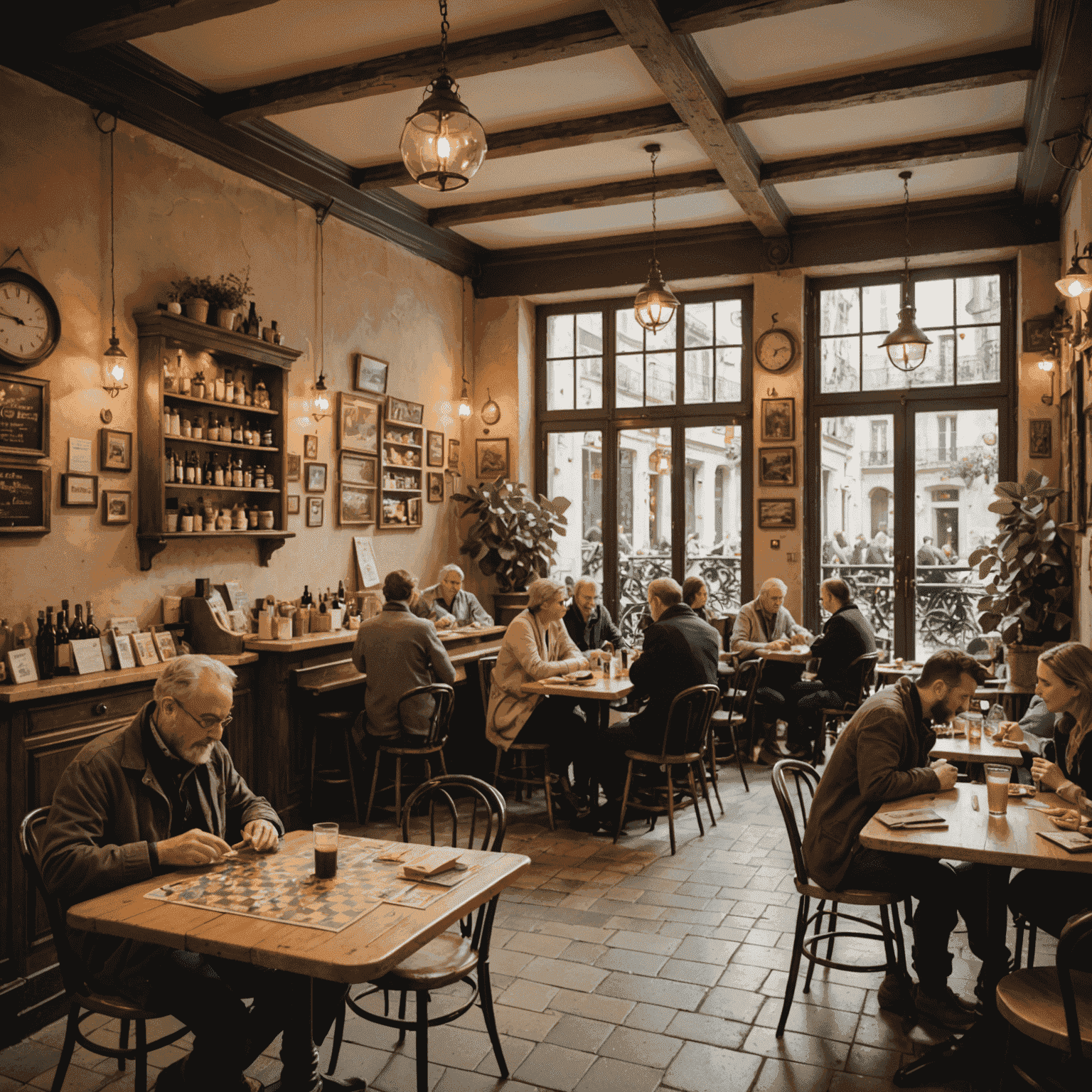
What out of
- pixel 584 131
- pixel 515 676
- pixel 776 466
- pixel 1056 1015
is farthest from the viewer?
pixel 776 466

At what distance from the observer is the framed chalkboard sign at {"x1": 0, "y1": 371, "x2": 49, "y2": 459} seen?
4.47 metres

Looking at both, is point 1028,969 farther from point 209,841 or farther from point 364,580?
point 364,580

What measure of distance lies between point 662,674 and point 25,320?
3.60m

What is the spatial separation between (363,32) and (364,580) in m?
3.75

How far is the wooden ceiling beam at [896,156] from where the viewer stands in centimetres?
638

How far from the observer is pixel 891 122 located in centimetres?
626

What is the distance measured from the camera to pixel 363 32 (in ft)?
16.5

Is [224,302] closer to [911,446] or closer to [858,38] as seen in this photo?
[858,38]

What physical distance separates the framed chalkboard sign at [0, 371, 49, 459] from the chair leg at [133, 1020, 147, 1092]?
2935 mm

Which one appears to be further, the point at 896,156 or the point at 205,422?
the point at 896,156

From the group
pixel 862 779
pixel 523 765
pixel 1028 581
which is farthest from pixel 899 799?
pixel 1028 581

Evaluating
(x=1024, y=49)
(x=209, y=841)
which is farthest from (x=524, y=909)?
(x=1024, y=49)

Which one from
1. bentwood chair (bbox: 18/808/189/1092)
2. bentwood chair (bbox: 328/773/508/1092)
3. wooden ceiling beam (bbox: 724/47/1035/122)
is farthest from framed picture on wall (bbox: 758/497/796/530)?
bentwood chair (bbox: 18/808/189/1092)

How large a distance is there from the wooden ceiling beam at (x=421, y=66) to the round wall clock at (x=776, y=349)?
3.72 meters
